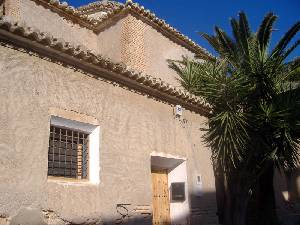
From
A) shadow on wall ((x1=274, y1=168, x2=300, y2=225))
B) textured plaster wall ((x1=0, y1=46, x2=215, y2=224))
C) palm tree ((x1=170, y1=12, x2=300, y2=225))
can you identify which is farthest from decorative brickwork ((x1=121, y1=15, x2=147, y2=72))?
shadow on wall ((x1=274, y1=168, x2=300, y2=225))

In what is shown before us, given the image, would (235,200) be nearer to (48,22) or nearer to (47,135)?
(47,135)

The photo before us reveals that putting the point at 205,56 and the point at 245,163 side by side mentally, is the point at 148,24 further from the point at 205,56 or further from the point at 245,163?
the point at 245,163

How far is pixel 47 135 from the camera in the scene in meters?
5.73

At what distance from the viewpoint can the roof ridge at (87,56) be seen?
5.36 metres

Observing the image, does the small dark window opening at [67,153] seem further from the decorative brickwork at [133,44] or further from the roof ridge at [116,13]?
the roof ridge at [116,13]

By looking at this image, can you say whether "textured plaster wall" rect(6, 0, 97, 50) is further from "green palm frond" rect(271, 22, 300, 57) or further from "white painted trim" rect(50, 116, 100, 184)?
"green palm frond" rect(271, 22, 300, 57)

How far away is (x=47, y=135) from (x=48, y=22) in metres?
5.53

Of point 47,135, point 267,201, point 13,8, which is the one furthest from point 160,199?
point 13,8

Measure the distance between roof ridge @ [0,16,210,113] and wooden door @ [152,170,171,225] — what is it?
200 centimetres

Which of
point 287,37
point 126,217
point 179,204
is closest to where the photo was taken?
point 126,217

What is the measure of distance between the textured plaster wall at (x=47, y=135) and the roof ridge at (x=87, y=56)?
11.8 inches

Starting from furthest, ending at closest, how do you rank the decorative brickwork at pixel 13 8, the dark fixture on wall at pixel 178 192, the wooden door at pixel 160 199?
the decorative brickwork at pixel 13 8
the dark fixture on wall at pixel 178 192
the wooden door at pixel 160 199

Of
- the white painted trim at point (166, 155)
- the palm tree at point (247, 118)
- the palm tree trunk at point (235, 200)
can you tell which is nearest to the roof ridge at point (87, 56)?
the palm tree at point (247, 118)

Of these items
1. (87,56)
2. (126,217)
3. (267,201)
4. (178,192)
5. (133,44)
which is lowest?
(126,217)
